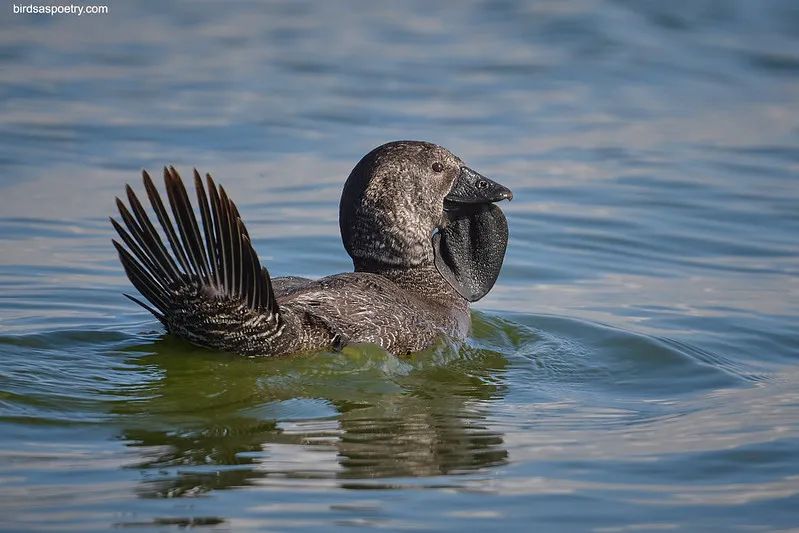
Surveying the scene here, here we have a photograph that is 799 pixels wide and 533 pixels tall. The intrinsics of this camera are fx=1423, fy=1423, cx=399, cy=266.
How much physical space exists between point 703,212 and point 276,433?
6.61m

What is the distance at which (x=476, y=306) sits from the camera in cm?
980

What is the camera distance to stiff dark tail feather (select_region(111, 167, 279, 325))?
655 centimetres

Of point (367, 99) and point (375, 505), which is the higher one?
point (367, 99)

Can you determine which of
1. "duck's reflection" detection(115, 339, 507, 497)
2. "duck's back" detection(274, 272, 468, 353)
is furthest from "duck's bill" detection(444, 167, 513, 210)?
"duck's reflection" detection(115, 339, 507, 497)

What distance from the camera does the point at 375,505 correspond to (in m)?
5.39

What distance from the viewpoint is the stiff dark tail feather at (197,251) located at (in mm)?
6555

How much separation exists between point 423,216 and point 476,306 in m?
1.55

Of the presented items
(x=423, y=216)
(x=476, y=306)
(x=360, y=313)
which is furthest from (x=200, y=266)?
(x=476, y=306)

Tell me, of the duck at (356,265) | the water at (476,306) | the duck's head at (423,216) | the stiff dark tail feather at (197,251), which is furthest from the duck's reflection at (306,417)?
the duck's head at (423,216)

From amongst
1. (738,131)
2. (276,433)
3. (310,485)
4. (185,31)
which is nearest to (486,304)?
(276,433)

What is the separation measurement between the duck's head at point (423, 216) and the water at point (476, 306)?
49cm

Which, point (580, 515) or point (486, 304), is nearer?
point (580, 515)

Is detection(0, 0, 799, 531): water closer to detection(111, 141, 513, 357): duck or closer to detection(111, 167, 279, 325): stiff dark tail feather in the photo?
detection(111, 141, 513, 357): duck

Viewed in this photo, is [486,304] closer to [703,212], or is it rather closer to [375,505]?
[703,212]
